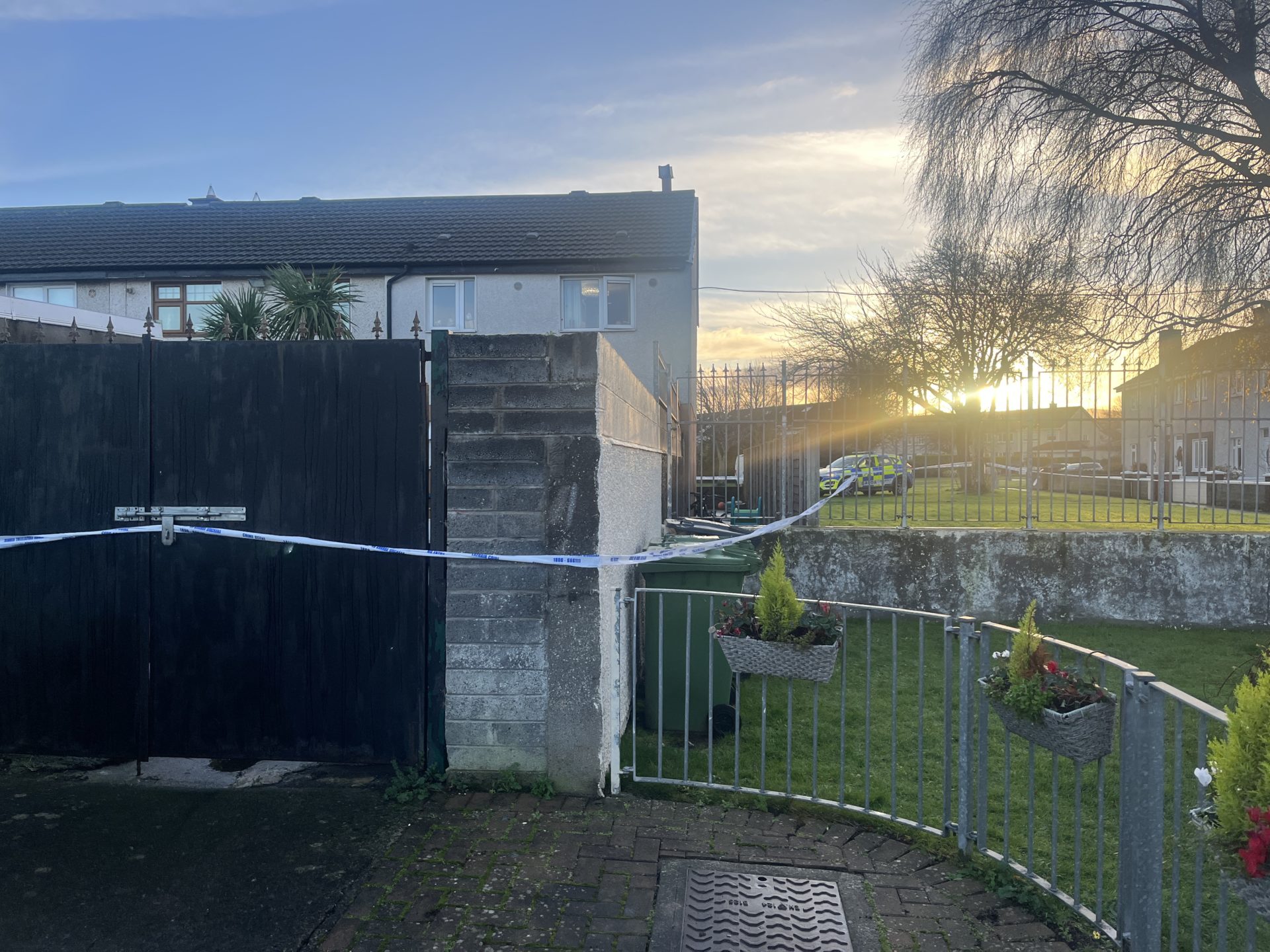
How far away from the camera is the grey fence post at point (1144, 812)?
9.04 ft

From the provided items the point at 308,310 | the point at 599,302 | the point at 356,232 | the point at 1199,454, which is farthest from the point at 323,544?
the point at 356,232

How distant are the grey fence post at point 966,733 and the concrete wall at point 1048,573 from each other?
542 centimetres

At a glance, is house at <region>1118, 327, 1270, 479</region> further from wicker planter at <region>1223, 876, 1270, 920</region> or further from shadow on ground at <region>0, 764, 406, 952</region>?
shadow on ground at <region>0, 764, 406, 952</region>

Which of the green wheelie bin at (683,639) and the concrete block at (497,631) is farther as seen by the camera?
the green wheelie bin at (683,639)

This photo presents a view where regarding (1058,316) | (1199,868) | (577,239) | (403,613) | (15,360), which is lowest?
(1199,868)

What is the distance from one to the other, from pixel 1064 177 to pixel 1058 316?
163 cm

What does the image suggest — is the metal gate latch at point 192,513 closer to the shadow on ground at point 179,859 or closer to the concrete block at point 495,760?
the shadow on ground at point 179,859

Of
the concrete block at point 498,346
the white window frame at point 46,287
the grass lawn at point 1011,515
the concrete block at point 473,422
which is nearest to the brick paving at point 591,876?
the concrete block at point 473,422

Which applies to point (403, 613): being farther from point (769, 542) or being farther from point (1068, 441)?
point (1068, 441)

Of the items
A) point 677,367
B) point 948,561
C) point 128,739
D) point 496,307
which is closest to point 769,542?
point 948,561

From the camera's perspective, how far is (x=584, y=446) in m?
4.40

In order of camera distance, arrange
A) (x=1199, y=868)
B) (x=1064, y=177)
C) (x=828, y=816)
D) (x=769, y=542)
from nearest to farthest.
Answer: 1. (x=1199, y=868)
2. (x=828, y=816)
3. (x=1064, y=177)
4. (x=769, y=542)

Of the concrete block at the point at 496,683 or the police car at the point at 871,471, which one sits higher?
the police car at the point at 871,471

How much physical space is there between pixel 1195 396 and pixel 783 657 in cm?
806
